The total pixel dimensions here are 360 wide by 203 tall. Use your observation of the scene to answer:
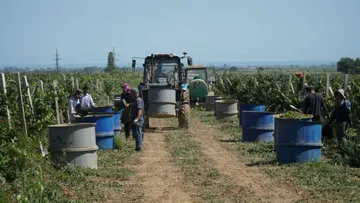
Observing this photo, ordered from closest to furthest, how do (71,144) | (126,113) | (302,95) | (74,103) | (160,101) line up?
(71,144)
(74,103)
(126,113)
(160,101)
(302,95)

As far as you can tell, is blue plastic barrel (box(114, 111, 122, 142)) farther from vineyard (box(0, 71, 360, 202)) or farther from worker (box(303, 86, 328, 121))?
worker (box(303, 86, 328, 121))

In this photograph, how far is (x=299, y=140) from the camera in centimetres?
1108

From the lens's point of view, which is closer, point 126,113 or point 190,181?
point 190,181

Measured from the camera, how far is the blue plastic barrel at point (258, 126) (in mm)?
14484

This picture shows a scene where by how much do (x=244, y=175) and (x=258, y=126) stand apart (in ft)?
14.5

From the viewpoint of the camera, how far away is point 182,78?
19734 mm

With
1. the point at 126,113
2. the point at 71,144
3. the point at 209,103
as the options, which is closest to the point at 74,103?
the point at 126,113

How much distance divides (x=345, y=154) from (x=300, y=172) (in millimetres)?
1740

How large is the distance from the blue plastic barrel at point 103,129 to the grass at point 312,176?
278 centimetres

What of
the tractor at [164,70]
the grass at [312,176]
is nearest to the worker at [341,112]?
the grass at [312,176]

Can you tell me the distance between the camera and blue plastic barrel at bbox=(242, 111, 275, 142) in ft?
47.5

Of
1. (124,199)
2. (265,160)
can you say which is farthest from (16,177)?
(265,160)

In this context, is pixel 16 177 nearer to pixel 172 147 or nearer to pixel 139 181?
pixel 139 181

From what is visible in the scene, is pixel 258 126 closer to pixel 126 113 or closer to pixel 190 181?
pixel 126 113
